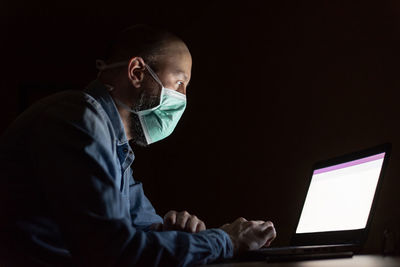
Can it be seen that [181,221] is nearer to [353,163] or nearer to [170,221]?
[170,221]

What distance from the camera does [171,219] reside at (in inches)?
52.9

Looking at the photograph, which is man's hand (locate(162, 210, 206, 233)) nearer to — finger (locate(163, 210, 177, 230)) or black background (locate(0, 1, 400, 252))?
finger (locate(163, 210, 177, 230))

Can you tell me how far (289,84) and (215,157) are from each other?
0.65 metres

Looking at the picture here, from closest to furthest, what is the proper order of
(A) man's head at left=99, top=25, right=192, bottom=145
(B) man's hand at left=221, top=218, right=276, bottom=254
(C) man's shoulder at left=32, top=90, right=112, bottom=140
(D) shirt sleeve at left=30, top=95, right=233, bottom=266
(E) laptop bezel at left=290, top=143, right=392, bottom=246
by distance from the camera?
(D) shirt sleeve at left=30, top=95, right=233, bottom=266 → (C) man's shoulder at left=32, top=90, right=112, bottom=140 → (B) man's hand at left=221, top=218, right=276, bottom=254 → (E) laptop bezel at left=290, top=143, right=392, bottom=246 → (A) man's head at left=99, top=25, right=192, bottom=145

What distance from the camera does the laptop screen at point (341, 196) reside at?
4.25 feet

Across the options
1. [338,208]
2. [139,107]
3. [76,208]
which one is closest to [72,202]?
[76,208]

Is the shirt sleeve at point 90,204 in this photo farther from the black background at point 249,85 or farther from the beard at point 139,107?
the black background at point 249,85

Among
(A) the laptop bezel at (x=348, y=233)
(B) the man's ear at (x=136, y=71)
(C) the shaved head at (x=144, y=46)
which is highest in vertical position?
(C) the shaved head at (x=144, y=46)

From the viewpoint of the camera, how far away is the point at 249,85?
2311 millimetres

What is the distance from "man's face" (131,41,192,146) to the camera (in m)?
1.47

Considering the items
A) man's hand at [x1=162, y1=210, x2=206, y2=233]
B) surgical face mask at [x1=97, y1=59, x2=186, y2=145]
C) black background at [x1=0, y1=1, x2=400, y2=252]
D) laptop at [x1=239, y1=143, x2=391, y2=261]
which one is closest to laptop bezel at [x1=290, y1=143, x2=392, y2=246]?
laptop at [x1=239, y1=143, x2=391, y2=261]

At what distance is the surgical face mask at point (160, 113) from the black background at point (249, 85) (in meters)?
0.58

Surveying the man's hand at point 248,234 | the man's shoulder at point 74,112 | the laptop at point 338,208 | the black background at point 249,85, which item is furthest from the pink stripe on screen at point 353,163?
the man's shoulder at point 74,112

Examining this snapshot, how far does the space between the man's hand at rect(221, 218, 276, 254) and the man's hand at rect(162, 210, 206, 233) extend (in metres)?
0.12
